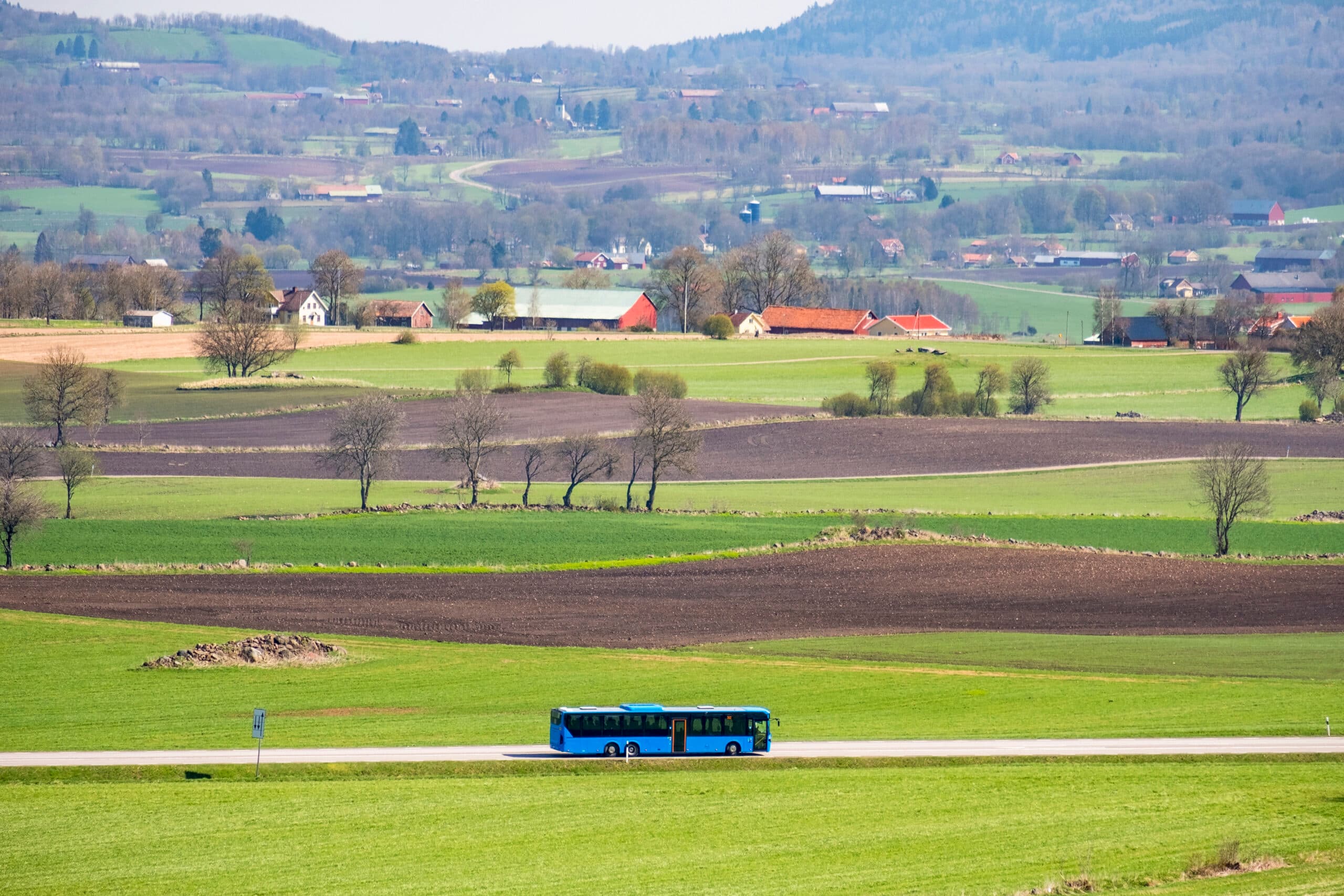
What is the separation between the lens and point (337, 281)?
163375mm

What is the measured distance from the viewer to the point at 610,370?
351ft

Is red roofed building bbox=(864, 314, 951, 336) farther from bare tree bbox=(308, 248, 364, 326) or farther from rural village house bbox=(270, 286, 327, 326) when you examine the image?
rural village house bbox=(270, 286, 327, 326)

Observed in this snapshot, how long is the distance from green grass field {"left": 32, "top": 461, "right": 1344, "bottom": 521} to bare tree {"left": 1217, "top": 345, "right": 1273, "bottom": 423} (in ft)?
65.7

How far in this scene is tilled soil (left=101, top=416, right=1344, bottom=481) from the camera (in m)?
81.8

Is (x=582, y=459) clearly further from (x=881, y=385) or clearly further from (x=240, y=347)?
(x=240, y=347)

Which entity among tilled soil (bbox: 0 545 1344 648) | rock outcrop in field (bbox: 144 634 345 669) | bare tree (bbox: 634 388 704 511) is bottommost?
tilled soil (bbox: 0 545 1344 648)

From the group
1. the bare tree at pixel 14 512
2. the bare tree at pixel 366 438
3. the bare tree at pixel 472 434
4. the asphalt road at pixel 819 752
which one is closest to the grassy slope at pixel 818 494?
the bare tree at pixel 366 438

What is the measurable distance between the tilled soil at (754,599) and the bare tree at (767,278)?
10775 cm

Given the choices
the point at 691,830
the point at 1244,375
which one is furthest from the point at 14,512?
the point at 1244,375

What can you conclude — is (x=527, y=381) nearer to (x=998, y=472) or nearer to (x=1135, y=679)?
(x=998, y=472)

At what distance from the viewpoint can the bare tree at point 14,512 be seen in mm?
56781

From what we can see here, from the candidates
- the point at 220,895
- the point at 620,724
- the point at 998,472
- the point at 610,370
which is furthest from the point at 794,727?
the point at 610,370

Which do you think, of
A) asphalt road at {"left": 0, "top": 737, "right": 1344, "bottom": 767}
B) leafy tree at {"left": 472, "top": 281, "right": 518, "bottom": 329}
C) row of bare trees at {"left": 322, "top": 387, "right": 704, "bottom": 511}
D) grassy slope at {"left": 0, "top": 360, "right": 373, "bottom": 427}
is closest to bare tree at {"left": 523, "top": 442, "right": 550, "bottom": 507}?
row of bare trees at {"left": 322, "top": 387, "right": 704, "bottom": 511}

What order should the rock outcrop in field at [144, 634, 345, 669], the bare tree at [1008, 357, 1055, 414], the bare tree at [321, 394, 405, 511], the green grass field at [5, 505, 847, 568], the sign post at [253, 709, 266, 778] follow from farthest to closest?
the bare tree at [1008, 357, 1055, 414], the bare tree at [321, 394, 405, 511], the green grass field at [5, 505, 847, 568], the rock outcrop in field at [144, 634, 345, 669], the sign post at [253, 709, 266, 778]
